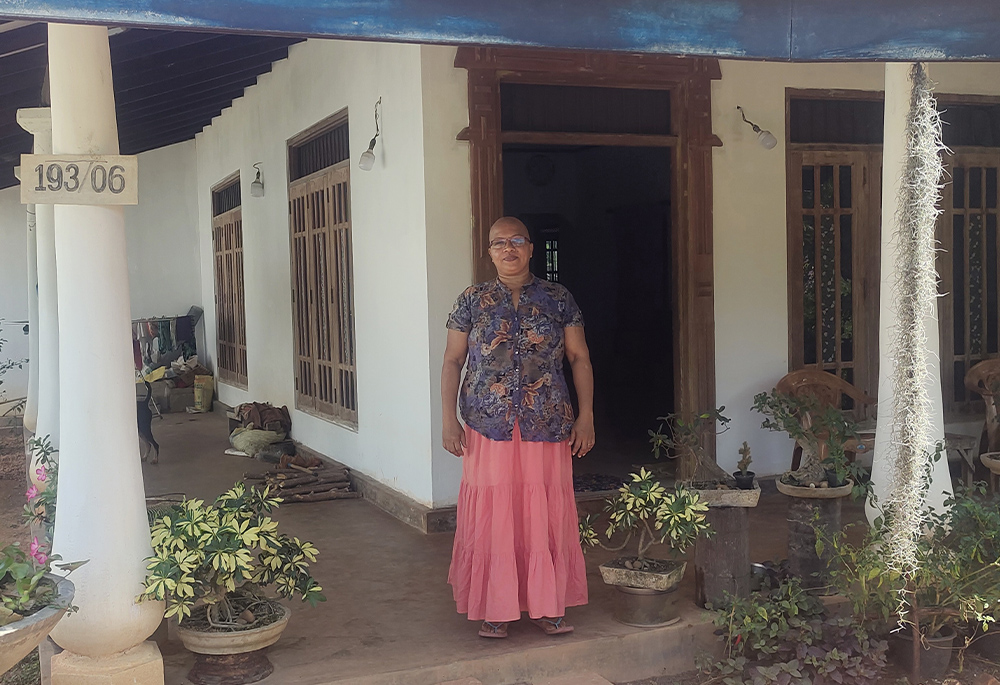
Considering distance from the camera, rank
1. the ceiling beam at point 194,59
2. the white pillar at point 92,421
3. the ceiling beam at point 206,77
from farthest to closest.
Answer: the ceiling beam at point 206,77, the ceiling beam at point 194,59, the white pillar at point 92,421

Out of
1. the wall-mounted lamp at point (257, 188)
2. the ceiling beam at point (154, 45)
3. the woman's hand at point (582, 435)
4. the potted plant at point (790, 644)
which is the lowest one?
the potted plant at point (790, 644)

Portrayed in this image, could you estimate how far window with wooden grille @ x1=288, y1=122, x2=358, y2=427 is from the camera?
706 centimetres

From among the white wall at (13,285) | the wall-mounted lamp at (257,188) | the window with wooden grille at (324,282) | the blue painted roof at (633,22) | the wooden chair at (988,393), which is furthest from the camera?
the white wall at (13,285)

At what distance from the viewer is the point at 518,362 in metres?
3.88

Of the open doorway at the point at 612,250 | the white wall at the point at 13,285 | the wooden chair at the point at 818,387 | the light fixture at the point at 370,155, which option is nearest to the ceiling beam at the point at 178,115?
the open doorway at the point at 612,250

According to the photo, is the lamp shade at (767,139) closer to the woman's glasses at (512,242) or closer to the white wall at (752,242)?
the white wall at (752,242)

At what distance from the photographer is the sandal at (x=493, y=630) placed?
3.85 meters

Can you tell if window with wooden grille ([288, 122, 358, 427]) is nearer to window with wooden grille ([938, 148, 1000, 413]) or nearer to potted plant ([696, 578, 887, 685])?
potted plant ([696, 578, 887, 685])

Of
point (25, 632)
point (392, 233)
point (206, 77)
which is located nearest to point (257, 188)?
point (206, 77)

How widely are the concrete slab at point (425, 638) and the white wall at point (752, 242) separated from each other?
0.97m

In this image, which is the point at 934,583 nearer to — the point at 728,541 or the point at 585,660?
the point at 728,541

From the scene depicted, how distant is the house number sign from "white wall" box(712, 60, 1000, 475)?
147 inches

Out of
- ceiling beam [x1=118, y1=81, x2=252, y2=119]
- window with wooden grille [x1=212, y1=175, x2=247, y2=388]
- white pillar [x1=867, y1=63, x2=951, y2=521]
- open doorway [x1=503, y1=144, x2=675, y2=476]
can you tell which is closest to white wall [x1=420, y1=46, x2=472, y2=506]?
white pillar [x1=867, y1=63, x2=951, y2=521]

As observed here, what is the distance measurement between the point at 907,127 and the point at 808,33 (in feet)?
2.05
